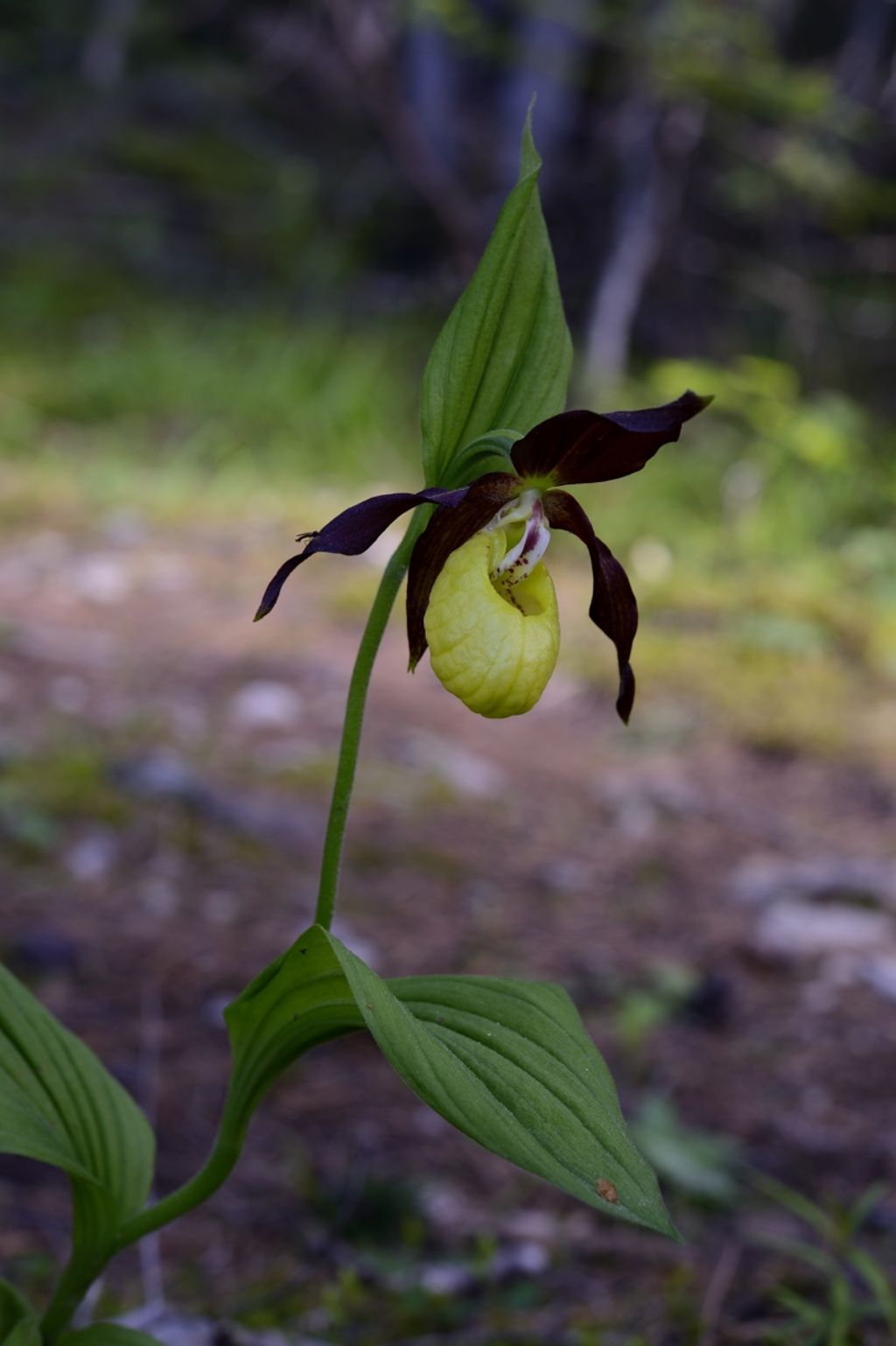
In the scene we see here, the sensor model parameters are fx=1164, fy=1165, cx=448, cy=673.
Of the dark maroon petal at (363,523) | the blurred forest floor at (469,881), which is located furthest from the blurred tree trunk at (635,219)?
the dark maroon petal at (363,523)

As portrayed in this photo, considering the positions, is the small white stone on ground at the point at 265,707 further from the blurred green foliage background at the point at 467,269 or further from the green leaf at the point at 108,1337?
the green leaf at the point at 108,1337

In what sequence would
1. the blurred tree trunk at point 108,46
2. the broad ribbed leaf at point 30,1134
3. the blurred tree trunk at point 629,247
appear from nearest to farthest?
the broad ribbed leaf at point 30,1134
the blurred tree trunk at point 629,247
the blurred tree trunk at point 108,46

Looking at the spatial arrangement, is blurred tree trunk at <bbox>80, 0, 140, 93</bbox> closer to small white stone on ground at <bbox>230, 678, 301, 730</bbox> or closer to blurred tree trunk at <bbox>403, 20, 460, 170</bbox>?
blurred tree trunk at <bbox>403, 20, 460, 170</bbox>

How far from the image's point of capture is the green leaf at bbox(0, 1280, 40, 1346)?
836 millimetres

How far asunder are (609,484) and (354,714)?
3781 mm

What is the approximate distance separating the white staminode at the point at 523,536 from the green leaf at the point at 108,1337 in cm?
62

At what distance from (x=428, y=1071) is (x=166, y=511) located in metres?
3.58

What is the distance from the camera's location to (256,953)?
180 cm

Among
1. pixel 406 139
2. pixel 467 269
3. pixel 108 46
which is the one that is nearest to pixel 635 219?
pixel 467 269

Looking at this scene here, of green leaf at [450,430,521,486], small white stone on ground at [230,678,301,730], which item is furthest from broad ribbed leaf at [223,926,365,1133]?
small white stone on ground at [230,678,301,730]

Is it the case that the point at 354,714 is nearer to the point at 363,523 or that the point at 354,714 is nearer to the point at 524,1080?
the point at 363,523

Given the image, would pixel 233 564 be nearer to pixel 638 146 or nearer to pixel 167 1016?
pixel 167 1016

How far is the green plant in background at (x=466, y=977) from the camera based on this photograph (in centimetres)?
77

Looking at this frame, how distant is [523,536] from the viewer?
914mm
